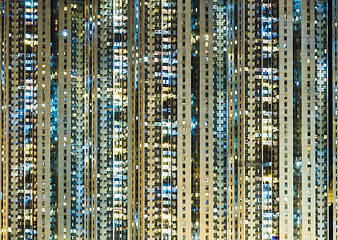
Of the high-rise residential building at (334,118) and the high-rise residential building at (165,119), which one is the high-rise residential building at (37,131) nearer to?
the high-rise residential building at (165,119)

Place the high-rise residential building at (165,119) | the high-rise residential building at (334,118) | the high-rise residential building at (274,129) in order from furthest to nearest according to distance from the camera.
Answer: the high-rise residential building at (334,118)
the high-rise residential building at (274,129)
the high-rise residential building at (165,119)

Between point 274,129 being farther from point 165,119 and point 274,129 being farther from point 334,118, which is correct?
point 165,119

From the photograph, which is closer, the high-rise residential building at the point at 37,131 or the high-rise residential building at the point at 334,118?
the high-rise residential building at the point at 334,118

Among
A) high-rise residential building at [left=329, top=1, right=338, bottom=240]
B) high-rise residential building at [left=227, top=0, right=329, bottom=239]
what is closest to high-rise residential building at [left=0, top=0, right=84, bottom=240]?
high-rise residential building at [left=227, top=0, right=329, bottom=239]

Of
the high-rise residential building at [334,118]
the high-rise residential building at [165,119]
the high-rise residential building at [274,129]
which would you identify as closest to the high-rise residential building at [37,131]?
the high-rise residential building at [165,119]

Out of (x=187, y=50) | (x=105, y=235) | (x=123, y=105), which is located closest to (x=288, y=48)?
(x=187, y=50)

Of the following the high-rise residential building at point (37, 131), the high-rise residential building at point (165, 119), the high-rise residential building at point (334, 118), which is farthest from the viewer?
the high-rise residential building at point (37, 131)

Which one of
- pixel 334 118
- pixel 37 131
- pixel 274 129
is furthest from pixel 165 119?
pixel 334 118
